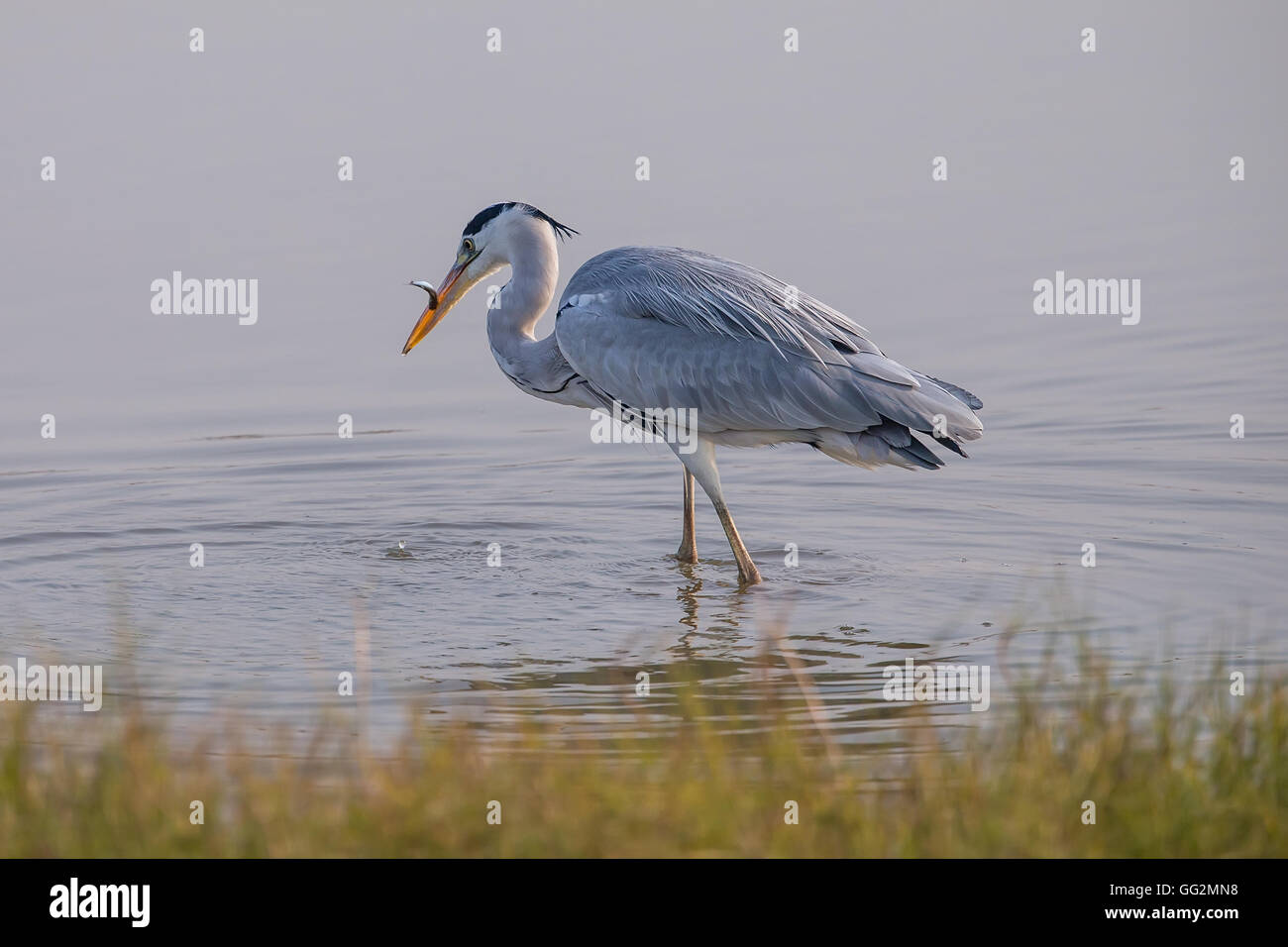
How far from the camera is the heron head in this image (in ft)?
33.6

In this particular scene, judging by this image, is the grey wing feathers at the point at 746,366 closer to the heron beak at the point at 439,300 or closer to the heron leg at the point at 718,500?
the heron leg at the point at 718,500

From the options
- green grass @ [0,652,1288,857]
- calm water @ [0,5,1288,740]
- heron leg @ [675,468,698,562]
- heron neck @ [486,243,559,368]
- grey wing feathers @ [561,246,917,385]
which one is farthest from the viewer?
heron neck @ [486,243,559,368]

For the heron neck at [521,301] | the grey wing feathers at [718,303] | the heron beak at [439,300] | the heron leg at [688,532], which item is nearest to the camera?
the grey wing feathers at [718,303]

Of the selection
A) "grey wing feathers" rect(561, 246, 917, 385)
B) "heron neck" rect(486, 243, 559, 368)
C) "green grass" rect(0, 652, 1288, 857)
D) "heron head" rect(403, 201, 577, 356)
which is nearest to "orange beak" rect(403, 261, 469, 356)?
"heron head" rect(403, 201, 577, 356)

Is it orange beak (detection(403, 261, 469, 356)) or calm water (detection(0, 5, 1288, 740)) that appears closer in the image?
calm water (detection(0, 5, 1288, 740))

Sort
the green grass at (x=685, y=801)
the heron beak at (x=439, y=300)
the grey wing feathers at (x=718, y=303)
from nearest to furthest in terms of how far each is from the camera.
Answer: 1. the green grass at (x=685, y=801)
2. the grey wing feathers at (x=718, y=303)
3. the heron beak at (x=439, y=300)

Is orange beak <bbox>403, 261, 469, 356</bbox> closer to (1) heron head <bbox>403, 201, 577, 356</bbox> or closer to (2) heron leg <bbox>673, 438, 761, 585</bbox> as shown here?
(1) heron head <bbox>403, 201, 577, 356</bbox>

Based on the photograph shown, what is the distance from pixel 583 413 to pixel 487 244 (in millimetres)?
3676

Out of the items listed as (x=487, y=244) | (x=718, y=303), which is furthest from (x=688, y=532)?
(x=487, y=244)

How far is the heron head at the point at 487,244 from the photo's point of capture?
1023 cm

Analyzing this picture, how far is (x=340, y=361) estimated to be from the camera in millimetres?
14523

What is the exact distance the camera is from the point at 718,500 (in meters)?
9.48

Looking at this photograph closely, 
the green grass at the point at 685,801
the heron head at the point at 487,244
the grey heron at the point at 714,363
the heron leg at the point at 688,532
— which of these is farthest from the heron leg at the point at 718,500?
the green grass at the point at 685,801

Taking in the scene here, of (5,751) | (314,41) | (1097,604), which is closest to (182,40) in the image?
(314,41)
